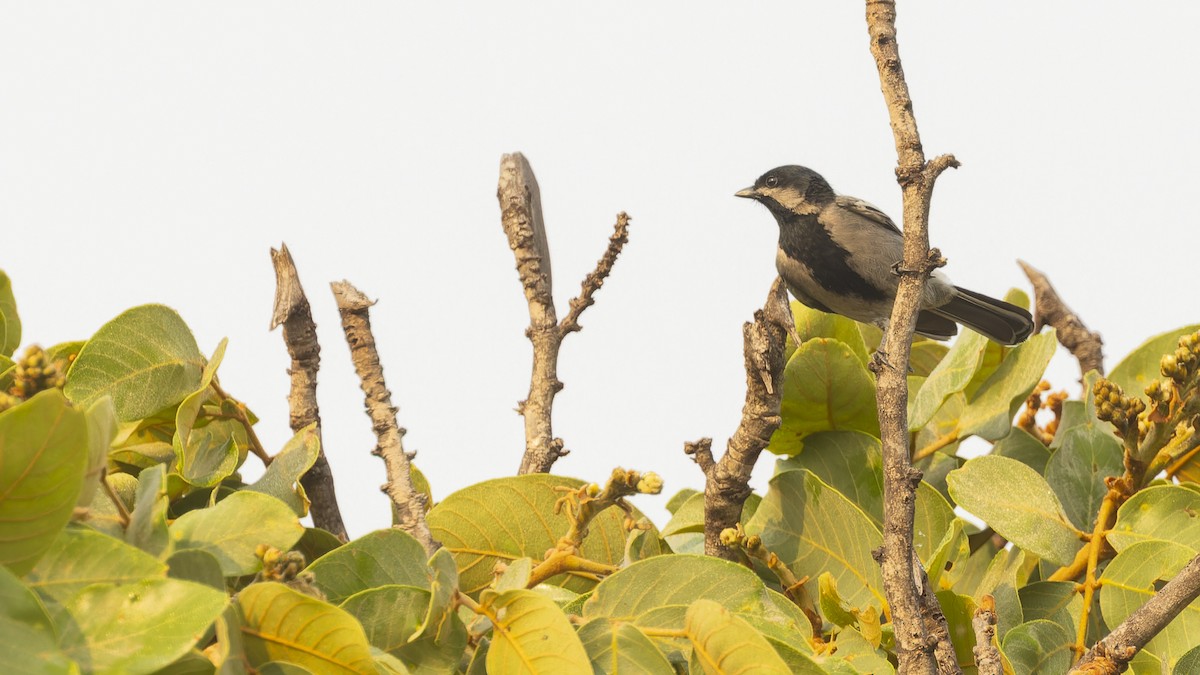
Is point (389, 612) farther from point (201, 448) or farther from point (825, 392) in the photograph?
point (825, 392)

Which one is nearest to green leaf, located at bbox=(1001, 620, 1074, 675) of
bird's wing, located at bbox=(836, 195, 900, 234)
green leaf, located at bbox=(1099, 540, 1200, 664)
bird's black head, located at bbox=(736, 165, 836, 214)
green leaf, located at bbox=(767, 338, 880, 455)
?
green leaf, located at bbox=(1099, 540, 1200, 664)

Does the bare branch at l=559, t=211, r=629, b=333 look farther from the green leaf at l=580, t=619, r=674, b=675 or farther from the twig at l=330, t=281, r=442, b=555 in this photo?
the green leaf at l=580, t=619, r=674, b=675

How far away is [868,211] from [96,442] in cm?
508

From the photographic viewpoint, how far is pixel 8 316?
2.19 metres

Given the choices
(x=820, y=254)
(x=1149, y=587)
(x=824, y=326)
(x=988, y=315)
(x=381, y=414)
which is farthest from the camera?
(x=820, y=254)

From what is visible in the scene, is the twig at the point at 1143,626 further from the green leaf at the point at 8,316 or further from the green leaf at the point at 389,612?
the green leaf at the point at 8,316

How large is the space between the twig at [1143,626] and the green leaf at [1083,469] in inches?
24.3

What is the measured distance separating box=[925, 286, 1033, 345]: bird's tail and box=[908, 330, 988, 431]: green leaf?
4.63 feet

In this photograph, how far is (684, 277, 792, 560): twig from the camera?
2211mm

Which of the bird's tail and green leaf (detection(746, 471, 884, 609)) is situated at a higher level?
the bird's tail

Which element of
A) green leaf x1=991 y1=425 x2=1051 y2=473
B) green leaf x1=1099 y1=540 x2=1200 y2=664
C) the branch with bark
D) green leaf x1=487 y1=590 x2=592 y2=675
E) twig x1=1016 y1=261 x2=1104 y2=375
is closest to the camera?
green leaf x1=487 y1=590 x2=592 y2=675

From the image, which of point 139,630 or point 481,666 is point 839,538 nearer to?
point 481,666

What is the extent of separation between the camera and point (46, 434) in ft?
4.30

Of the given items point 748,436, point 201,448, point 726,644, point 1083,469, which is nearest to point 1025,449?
point 1083,469
